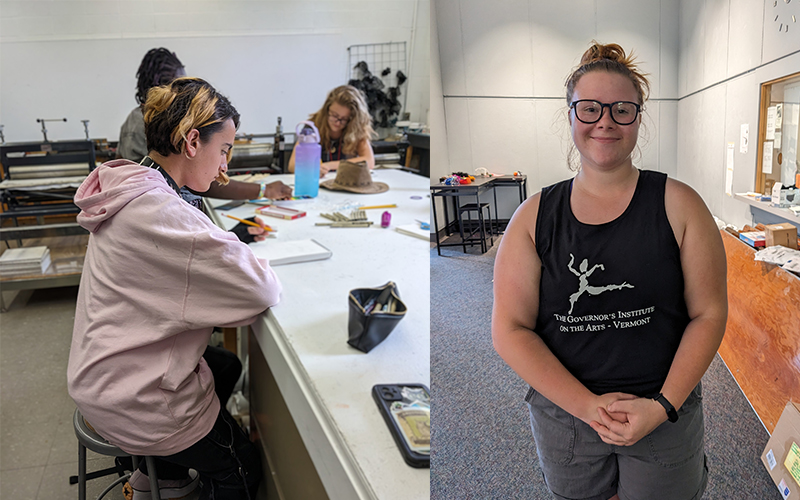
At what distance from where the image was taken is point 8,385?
9.50ft

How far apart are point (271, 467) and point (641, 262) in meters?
1.68

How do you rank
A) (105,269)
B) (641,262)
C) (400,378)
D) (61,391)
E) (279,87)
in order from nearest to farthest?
(641,262) → (105,269) → (400,378) → (61,391) → (279,87)

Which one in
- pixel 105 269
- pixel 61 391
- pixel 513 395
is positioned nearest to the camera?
pixel 513 395

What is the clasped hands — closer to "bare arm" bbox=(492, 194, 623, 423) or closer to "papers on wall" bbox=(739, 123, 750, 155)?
"bare arm" bbox=(492, 194, 623, 423)

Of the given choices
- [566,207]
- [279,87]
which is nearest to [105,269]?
[566,207]

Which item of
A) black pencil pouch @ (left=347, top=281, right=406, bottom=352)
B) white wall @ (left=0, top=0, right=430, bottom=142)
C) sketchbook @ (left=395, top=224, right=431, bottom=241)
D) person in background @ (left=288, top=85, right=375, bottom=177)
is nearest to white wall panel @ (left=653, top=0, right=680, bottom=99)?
black pencil pouch @ (left=347, top=281, right=406, bottom=352)

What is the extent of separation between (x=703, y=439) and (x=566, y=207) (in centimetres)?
25

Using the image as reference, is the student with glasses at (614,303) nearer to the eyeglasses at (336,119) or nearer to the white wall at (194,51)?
the eyeglasses at (336,119)

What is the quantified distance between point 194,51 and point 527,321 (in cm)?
731

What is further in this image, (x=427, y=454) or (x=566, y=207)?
(x=427, y=454)

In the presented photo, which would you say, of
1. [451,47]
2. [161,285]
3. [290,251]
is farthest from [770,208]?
[290,251]

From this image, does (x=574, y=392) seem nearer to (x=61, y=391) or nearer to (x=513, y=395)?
(x=513, y=395)

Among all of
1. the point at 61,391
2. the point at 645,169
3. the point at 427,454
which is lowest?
the point at 61,391

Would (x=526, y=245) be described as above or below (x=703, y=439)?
above
